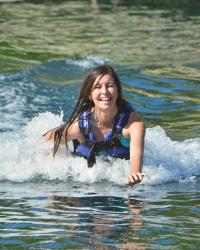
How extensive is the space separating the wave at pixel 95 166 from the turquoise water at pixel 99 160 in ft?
0.04

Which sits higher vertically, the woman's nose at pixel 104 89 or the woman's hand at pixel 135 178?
the woman's nose at pixel 104 89

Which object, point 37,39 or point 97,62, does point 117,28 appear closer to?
point 37,39

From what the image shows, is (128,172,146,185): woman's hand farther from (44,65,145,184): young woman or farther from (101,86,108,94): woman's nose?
(101,86,108,94): woman's nose

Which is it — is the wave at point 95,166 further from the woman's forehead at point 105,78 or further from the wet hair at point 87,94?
the woman's forehead at point 105,78

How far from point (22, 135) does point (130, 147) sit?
2893 millimetres

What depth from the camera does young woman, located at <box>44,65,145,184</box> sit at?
7711 millimetres

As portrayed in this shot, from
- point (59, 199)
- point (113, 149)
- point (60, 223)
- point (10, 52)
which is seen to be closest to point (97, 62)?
point (10, 52)

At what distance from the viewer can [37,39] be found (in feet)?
68.5

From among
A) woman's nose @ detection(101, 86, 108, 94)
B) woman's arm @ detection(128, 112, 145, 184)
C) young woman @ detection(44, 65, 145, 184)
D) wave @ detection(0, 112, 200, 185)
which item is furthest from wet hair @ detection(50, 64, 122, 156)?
wave @ detection(0, 112, 200, 185)

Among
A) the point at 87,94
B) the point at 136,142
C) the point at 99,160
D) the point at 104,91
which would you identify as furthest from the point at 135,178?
the point at 99,160

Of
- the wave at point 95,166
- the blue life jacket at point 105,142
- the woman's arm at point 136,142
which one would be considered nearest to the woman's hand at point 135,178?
the woman's arm at point 136,142

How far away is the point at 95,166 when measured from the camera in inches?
327

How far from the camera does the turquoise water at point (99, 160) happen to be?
605cm

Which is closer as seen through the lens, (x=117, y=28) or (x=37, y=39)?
(x=37, y=39)
